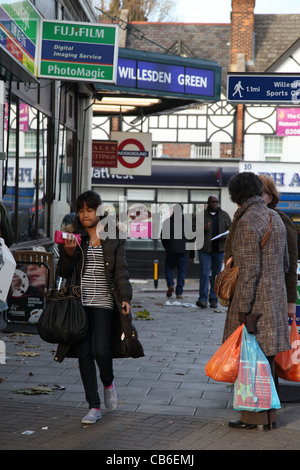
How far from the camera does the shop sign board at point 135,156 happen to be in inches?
680

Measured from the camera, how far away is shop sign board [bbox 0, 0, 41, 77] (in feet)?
27.3

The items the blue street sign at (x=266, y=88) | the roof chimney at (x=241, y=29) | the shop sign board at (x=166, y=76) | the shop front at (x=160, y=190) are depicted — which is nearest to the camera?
the blue street sign at (x=266, y=88)

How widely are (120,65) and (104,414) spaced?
377 inches

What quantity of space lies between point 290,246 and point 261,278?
28.1 inches

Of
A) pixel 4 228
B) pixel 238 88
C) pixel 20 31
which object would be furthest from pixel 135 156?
pixel 4 228

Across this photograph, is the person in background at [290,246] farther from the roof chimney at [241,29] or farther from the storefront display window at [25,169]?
the roof chimney at [241,29]

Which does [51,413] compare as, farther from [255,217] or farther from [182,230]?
[182,230]

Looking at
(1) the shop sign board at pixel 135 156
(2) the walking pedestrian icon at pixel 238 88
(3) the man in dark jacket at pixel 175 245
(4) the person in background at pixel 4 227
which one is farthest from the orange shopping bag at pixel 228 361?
(1) the shop sign board at pixel 135 156

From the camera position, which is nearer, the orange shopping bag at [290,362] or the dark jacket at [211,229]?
the orange shopping bag at [290,362]

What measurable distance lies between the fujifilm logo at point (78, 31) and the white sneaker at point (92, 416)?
645 cm

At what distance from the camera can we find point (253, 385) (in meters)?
5.16

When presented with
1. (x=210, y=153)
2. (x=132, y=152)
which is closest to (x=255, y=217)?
(x=132, y=152)

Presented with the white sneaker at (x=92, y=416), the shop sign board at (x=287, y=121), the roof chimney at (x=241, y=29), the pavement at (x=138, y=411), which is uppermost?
the roof chimney at (x=241, y=29)

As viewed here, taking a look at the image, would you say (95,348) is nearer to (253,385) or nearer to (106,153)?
(253,385)
